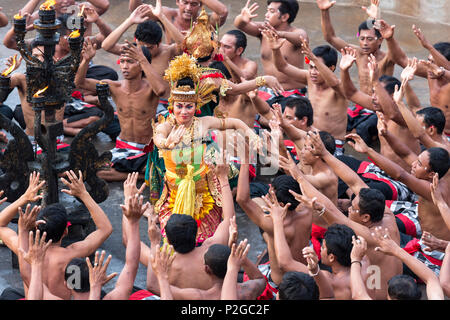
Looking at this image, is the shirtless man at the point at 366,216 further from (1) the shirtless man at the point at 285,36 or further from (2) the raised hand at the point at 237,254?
(1) the shirtless man at the point at 285,36

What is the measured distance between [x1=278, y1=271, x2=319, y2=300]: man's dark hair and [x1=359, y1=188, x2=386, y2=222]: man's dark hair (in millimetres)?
1198

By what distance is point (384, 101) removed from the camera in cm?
730

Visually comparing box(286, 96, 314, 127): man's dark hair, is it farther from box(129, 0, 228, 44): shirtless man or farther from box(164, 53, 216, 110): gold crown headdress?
box(129, 0, 228, 44): shirtless man

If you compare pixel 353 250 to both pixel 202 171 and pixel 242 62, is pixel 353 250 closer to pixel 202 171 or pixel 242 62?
pixel 202 171

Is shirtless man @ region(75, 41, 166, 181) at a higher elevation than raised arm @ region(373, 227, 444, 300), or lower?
lower

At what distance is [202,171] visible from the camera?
21.0 ft

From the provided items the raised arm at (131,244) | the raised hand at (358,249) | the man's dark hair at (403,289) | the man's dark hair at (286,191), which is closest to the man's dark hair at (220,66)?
the man's dark hair at (286,191)

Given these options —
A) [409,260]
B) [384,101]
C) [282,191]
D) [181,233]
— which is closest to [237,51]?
[384,101]

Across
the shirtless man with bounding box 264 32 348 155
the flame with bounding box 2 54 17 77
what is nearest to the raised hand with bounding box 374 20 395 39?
the shirtless man with bounding box 264 32 348 155

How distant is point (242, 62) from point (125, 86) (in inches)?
51.8

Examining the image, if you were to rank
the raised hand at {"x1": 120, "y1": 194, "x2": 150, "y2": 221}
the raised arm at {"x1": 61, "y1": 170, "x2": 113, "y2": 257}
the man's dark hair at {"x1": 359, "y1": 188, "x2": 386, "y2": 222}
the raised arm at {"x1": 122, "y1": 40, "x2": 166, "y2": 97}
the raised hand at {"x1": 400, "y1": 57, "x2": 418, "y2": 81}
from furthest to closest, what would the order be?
the raised arm at {"x1": 122, "y1": 40, "x2": 166, "y2": 97} → the raised hand at {"x1": 400, "y1": 57, "x2": 418, "y2": 81} → the man's dark hair at {"x1": 359, "y1": 188, "x2": 386, "y2": 222} → the raised arm at {"x1": 61, "y1": 170, "x2": 113, "y2": 257} → the raised hand at {"x1": 120, "y1": 194, "x2": 150, "y2": 221}

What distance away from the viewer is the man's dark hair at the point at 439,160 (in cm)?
620

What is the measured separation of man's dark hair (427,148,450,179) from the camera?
6.20 m

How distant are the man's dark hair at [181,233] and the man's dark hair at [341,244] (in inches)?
34.8
